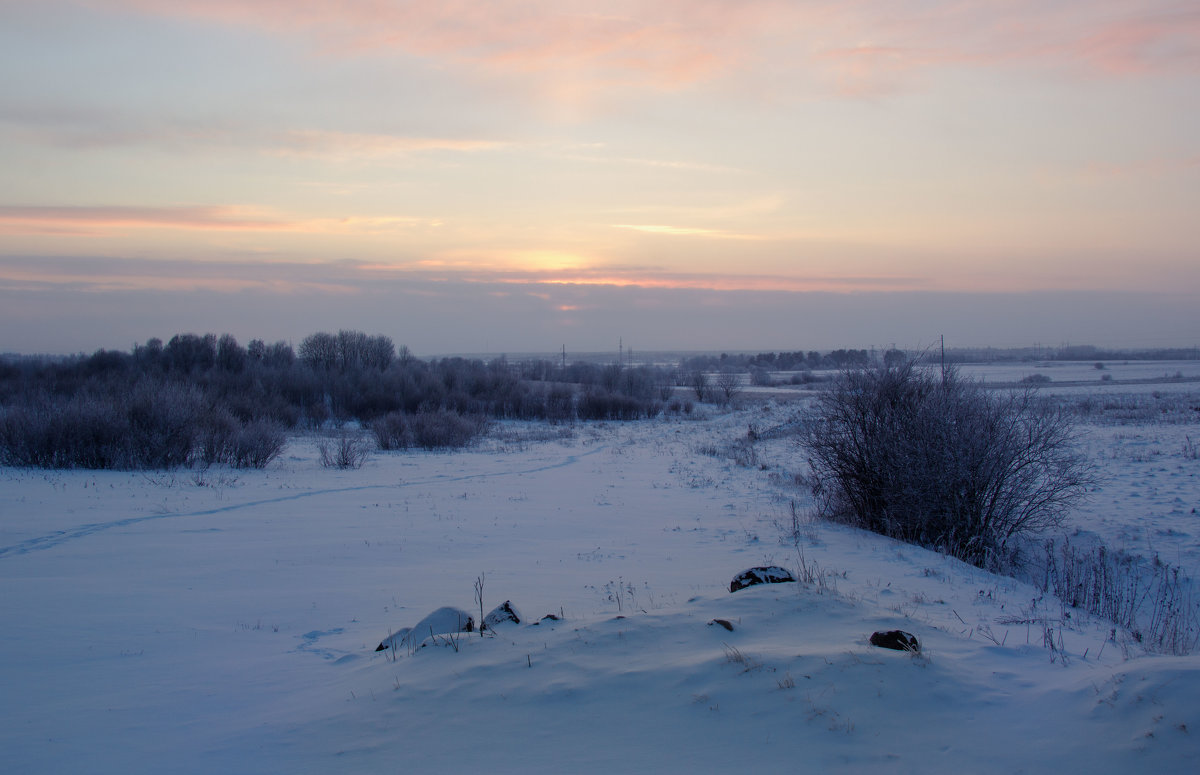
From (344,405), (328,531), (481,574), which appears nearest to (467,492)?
(328,531)

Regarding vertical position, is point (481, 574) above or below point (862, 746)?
below

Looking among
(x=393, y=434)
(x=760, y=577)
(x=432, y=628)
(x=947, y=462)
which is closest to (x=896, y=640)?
(x=760, y=577)

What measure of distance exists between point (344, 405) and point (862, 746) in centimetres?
4542

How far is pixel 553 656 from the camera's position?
16.8 ft

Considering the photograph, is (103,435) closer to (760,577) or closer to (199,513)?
(199,513)

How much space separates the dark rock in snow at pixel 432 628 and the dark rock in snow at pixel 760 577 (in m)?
2.70

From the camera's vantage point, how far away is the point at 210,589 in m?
8.12

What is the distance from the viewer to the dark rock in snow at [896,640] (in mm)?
4773

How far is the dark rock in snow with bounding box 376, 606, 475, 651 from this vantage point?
572 centimetres

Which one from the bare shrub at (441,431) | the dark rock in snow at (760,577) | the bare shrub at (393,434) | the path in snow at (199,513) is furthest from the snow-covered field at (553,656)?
the bare shrub at (441,431)

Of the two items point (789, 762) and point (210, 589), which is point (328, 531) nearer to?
point (210, 589)

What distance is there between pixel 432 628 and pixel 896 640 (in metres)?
3.48

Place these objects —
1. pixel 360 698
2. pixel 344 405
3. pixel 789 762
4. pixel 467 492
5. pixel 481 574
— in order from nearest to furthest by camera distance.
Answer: pixel 789 762, pixel 360 698, pixel 481 574, pixel 467 492, pixel 344 405

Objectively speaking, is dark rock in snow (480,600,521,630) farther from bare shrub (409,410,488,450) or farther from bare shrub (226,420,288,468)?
bare shrub (409,410,488,450)
